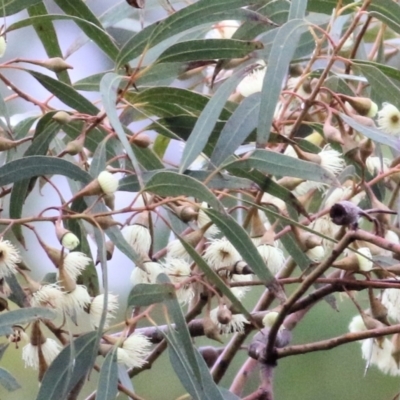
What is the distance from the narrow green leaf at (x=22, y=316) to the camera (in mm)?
610

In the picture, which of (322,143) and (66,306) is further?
(322,143)

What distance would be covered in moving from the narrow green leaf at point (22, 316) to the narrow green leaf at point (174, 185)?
121 mm

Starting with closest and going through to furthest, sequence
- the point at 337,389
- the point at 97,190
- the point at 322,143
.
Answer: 1. the point at 97,190
2. the point at 322,143
3. the point at 337,389

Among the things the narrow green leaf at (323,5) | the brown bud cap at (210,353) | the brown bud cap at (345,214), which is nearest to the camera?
the brown bud cap at (345,214)

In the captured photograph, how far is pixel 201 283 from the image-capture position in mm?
721

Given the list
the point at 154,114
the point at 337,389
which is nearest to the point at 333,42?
the point at 154,114

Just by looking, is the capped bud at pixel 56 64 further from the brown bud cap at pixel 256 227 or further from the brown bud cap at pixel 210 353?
the brown bud cap at pixel 210 353

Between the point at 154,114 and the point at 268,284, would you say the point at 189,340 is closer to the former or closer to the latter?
the point at 268,284

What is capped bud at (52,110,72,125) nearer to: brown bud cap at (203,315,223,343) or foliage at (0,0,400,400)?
foliage at (0,0,400,400)

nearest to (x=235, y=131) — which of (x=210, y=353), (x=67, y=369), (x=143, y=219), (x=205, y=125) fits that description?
(x=205, y=125)

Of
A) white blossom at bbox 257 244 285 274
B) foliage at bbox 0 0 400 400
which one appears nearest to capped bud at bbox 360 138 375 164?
foliage at bbox 0 0 400 400

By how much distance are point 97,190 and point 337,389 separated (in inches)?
61.0

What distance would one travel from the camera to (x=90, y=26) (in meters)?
0.72

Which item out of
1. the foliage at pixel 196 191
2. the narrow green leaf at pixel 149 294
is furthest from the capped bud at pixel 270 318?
the narrow green leaf at pixel 149 294
